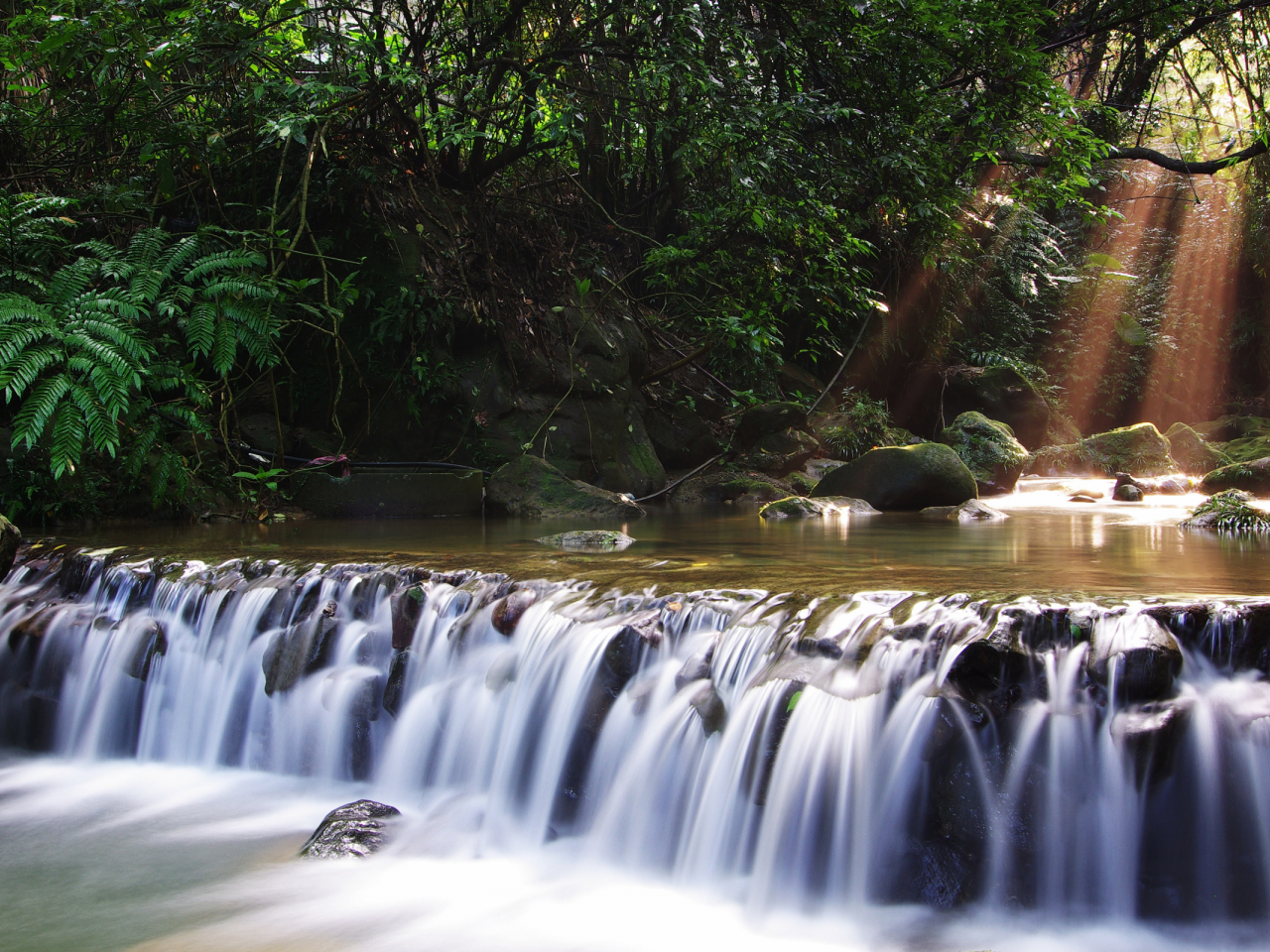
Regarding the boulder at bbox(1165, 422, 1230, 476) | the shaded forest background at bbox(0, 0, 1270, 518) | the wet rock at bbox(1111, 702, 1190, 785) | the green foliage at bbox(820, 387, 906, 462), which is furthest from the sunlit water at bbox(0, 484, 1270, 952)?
the boulder at bbox(1165, 422, 1230, 476)

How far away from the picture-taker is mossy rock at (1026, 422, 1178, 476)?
44.6 ft

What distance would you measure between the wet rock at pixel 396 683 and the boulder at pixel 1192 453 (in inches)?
547

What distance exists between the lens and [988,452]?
12.4m

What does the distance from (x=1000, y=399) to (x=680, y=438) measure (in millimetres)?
7149

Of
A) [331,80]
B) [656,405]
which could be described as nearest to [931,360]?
[656,405]

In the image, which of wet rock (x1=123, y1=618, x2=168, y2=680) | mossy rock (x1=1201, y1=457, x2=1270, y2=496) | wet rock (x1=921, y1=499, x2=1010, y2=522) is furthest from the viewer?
mossy rock (x1=1201, y1=457, x2=1270, y2=496)

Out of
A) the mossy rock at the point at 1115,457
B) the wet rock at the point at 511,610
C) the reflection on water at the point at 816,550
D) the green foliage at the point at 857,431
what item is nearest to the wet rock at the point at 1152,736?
the reflection on water at the point at 816,550

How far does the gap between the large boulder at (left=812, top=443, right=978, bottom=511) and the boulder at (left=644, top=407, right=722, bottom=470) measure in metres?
2.46

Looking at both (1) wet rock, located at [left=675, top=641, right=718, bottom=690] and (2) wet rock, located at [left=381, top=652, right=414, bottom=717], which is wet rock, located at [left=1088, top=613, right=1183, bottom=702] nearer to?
(1) wet rock, located at [left=675, top=641, right=718, bottom=690]

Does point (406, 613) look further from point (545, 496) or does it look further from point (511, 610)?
point (545, 496)

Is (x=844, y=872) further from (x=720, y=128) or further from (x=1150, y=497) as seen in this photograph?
(x=1150, y=497)

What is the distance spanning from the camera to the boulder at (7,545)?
462 cm

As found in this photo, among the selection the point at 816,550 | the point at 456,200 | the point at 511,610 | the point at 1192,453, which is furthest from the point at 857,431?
the point at 511,610

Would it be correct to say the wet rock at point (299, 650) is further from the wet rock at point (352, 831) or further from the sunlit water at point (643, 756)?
the wet rock at point (352, 831)
